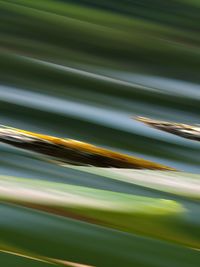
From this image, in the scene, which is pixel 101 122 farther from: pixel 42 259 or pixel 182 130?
pixel 42 259

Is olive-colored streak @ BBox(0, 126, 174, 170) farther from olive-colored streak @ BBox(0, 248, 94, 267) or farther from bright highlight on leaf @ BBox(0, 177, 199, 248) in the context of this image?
olive-colored streak @ BBox(0, 248, 94, 267)

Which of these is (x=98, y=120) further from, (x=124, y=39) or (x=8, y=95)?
(x=124, y=39)

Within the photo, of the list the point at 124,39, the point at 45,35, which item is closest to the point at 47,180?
the point at 45,35

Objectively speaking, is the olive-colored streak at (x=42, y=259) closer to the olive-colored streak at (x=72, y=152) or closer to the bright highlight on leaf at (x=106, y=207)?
the bright highlight on leaf at (x=106, y=207)

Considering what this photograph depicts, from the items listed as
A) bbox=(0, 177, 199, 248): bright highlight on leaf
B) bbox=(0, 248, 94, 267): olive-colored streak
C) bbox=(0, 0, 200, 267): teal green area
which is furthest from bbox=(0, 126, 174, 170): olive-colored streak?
bbox=(0, 248, 94, 267): olive-colored streak

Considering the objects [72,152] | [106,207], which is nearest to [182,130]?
[72,152]

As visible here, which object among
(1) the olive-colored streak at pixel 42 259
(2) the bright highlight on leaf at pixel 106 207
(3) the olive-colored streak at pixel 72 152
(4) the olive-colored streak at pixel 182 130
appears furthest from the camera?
(4) the olive-colored streak at pixel 182 130

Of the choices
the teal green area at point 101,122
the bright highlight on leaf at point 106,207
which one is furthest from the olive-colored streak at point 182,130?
the bright highlight on leaf at point 106,207
